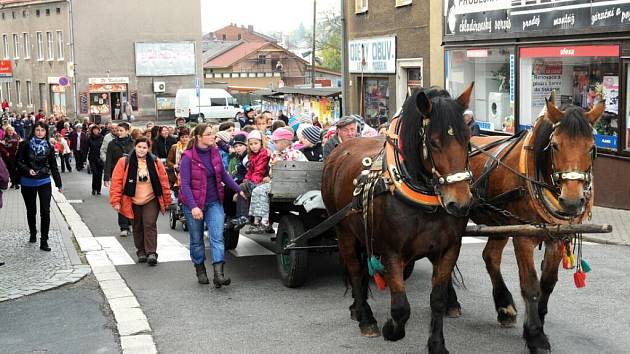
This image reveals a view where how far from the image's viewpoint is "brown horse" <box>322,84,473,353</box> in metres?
6.02

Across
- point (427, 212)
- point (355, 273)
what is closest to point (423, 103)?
point (427, 212)

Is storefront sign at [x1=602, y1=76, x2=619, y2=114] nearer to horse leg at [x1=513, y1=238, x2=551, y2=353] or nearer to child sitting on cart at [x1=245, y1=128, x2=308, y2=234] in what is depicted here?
child sitting on cart at [x1=245, y1=128, x2=308, y2=234]

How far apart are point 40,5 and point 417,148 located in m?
60.5

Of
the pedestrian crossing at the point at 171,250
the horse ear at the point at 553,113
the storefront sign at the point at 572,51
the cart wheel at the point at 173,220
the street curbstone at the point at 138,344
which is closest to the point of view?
the horse ear at the point at 553,113

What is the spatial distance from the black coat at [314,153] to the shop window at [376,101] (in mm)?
15274

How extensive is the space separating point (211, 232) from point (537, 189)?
4.20 metres

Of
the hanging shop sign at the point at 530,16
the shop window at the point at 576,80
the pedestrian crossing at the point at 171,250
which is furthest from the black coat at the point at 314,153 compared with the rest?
the hanging shop sign at the point at 530,16

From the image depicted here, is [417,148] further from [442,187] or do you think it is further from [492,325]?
[492,325]

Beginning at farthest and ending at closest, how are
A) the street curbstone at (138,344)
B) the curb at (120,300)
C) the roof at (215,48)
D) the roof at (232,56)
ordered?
1. the roof at (215,48)
2. the roof at (232,56)
3. the curb at (120,300)
4. the street curbstone at (138,344)

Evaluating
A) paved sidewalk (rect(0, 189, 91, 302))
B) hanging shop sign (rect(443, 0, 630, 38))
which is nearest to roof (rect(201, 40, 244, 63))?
hanging shop sign (rect(443, 0, 630, 38))

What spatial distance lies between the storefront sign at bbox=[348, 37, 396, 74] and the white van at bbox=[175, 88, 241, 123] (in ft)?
73.4

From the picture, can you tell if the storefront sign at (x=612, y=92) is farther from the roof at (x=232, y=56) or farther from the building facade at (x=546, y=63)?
the roof at (x=232, y=56)

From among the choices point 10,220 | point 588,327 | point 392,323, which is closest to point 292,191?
point 392,323

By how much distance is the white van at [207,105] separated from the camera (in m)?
50.0
